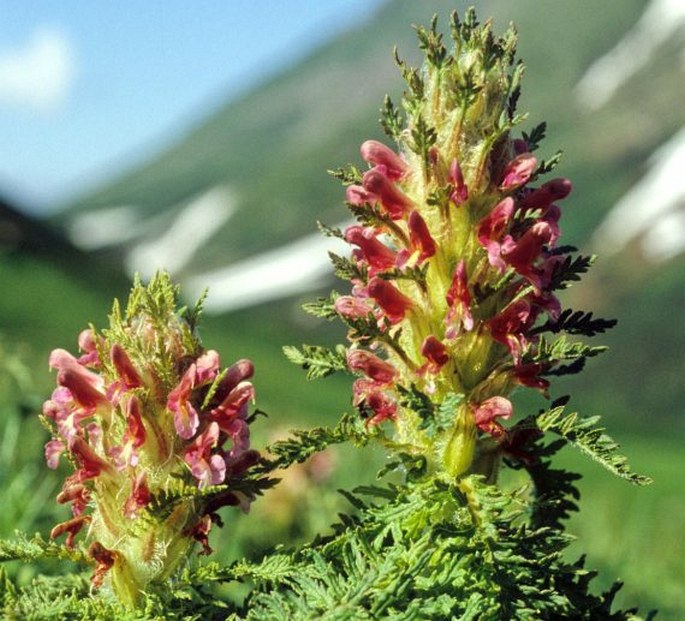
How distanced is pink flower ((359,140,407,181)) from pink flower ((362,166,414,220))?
23 millimetres

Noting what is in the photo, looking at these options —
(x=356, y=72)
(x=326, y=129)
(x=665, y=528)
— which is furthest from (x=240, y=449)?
(x=356, y=72)

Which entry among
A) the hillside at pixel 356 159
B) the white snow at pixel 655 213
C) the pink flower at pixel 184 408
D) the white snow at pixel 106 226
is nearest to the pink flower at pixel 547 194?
the pink flower at pixel 184 408

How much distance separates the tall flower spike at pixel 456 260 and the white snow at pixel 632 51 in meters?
58.2

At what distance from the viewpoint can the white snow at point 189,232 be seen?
64.9 metres

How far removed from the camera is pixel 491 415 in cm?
194

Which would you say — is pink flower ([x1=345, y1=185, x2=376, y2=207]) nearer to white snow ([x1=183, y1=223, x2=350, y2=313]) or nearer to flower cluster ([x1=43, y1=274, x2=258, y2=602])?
flower cluster ([x1=43, y1=274, x2=258, y2=602])

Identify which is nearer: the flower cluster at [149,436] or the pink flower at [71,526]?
the flower cluster at [149,436]

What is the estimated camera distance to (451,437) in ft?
6.46

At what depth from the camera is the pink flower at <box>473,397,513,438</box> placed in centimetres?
193

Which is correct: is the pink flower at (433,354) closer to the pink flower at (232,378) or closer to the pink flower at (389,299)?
the pink flower at (389,299)

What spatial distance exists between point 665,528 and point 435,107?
16.7 feet

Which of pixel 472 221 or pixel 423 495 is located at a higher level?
pixel 472 221

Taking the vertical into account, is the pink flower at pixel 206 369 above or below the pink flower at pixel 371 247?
below

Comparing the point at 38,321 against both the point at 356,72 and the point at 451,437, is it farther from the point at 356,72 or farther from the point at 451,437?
the point at 356,72
